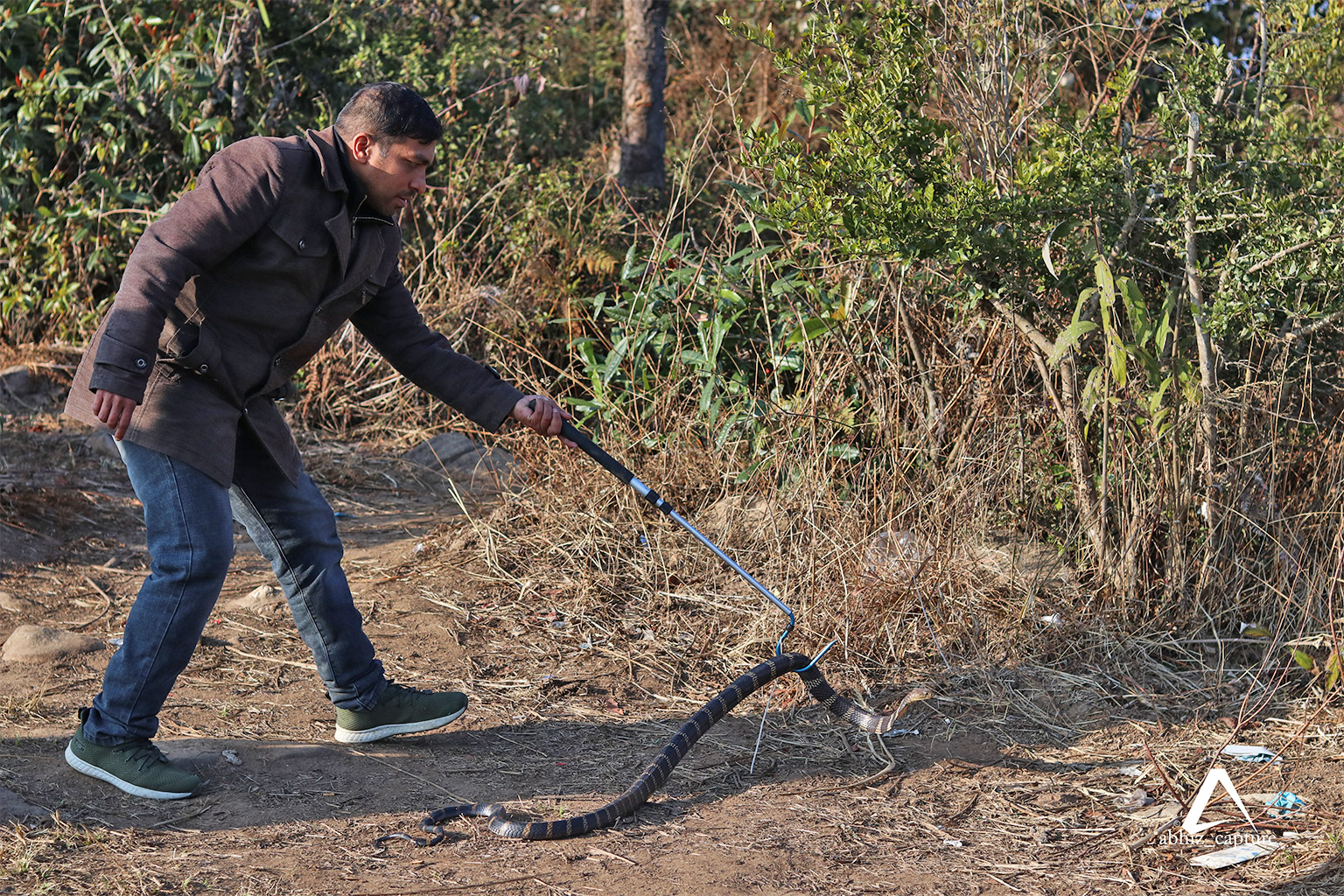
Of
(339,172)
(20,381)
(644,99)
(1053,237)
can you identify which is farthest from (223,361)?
(644,99)

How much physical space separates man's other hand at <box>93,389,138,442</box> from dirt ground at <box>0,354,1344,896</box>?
1.06 m

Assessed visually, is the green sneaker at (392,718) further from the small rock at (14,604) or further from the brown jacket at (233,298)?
the small rock at (14,604)

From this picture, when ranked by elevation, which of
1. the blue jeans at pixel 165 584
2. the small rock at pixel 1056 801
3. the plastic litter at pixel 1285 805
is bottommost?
the small rock at pixel 1056 801

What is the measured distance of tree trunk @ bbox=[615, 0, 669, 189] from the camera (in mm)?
8391

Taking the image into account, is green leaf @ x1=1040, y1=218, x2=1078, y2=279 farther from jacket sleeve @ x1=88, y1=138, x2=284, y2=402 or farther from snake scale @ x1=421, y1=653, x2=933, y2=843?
jacket sleeve @ x1=88, y1=138, x2=284, y2=402

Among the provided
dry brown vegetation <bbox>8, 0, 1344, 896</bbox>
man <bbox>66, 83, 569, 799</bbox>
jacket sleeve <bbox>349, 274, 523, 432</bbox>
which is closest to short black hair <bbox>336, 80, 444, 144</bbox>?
man <bbox>66, 83, 569, 799</bbox>

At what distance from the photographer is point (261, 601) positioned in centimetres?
509

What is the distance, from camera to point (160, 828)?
315 cm

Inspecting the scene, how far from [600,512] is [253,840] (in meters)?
2.39

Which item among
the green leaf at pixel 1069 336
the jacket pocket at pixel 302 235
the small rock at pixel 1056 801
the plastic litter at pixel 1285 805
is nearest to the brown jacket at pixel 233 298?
the jacket pocket at pixel 302 235

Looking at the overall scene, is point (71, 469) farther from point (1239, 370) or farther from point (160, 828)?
point (1239, 370)

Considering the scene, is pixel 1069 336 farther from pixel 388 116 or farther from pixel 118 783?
pixel 118 783

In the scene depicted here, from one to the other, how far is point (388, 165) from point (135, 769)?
1818 mm

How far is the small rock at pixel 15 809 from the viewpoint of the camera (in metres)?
3.08
